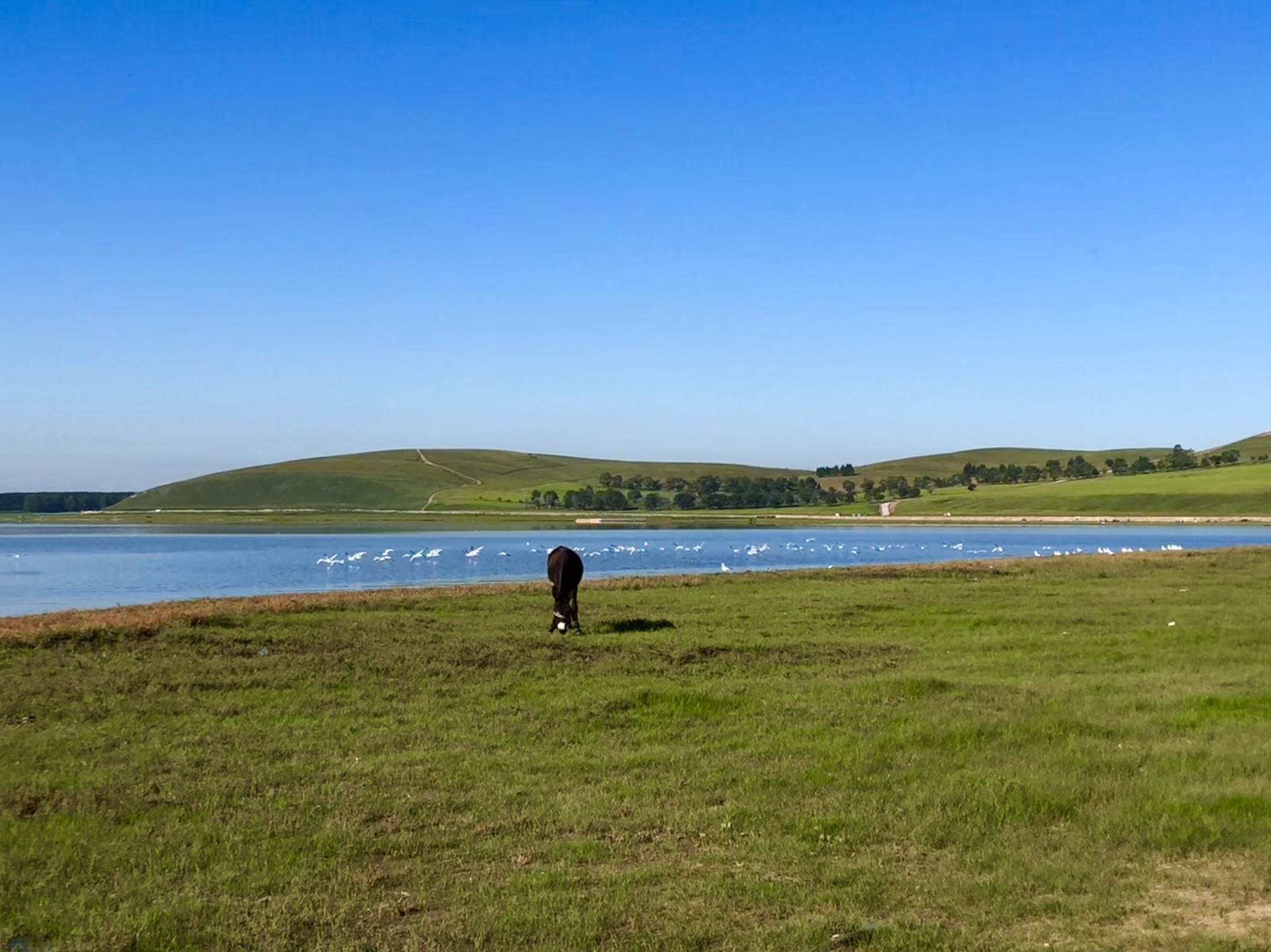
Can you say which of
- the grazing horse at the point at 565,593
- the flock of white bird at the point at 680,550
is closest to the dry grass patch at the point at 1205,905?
the grazing horse at the point at 565,593

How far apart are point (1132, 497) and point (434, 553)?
375 ft

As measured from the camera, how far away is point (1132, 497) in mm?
155000

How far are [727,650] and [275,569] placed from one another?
147 feet

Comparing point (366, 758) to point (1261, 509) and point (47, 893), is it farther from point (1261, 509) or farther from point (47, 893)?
point (1261, 509)

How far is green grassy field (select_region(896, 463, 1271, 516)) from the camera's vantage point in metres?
142

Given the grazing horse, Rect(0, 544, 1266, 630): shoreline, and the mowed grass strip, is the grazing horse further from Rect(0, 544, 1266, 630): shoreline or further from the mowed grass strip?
Rect(0, 544, 1266, 630): shoreline

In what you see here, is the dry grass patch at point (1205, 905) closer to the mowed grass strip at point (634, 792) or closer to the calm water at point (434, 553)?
the mowed grass strip at point (634, 792)

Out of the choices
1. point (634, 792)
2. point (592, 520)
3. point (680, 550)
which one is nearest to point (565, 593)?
point (634, 792)

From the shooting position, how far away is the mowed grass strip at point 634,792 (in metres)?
8.41

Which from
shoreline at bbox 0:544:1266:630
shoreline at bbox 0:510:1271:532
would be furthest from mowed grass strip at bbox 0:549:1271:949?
shoreline at bbox 0:510:1271:532

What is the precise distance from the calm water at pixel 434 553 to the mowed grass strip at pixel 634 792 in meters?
24.2

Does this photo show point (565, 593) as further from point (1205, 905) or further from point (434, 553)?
point (434, 553)

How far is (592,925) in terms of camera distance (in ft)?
26.9

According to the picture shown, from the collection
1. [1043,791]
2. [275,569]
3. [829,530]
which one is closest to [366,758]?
[1043,791]
